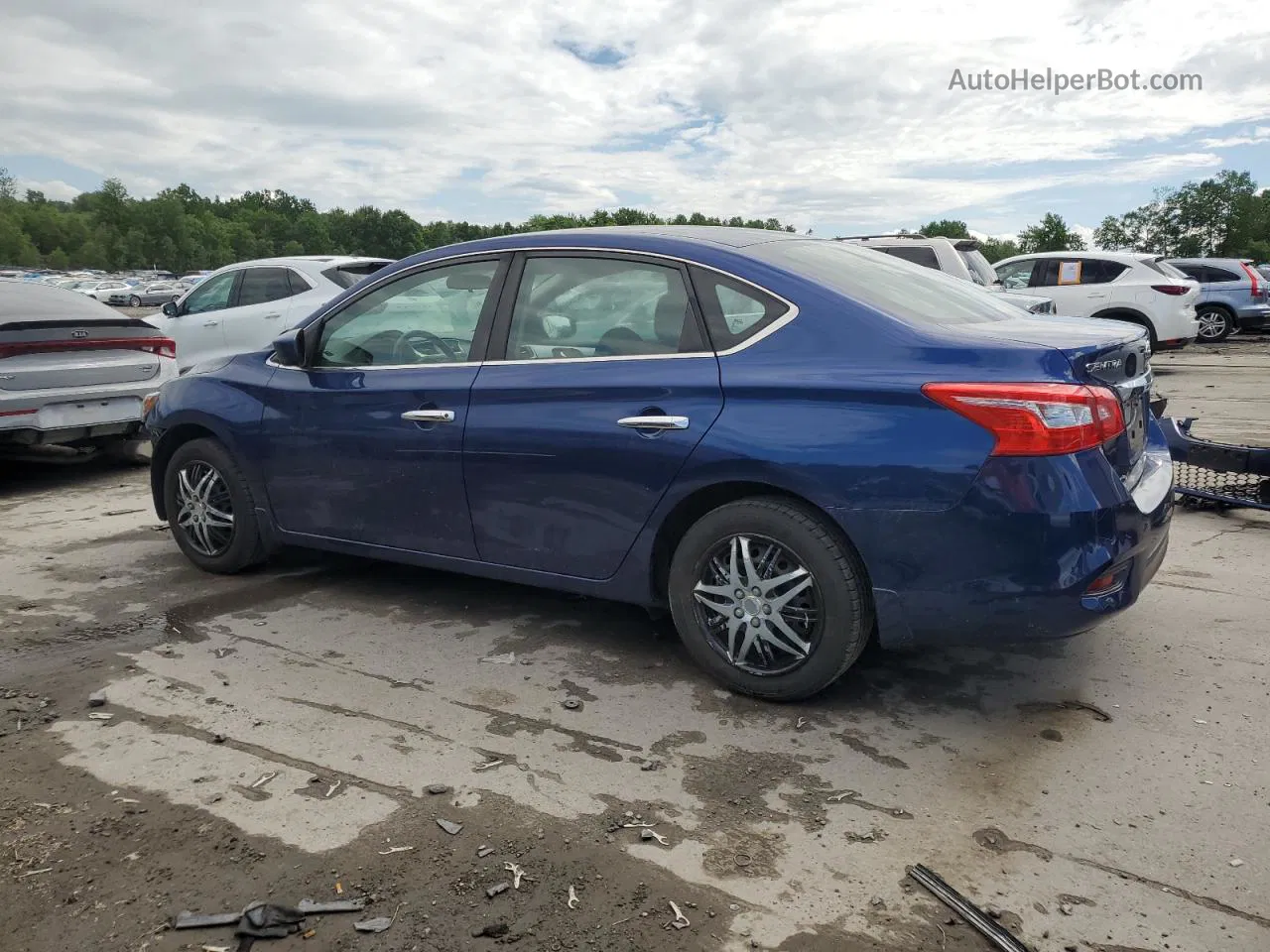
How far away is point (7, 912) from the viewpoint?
2523 mm

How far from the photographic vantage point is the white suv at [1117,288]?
49.4 ft

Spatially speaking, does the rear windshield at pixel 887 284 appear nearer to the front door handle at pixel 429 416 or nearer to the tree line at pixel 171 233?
the front door handle at pixel 429 416

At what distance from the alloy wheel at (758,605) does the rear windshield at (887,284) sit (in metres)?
0.94

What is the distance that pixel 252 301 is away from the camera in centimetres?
1150

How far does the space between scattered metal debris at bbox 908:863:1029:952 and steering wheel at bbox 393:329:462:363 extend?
2.68 m

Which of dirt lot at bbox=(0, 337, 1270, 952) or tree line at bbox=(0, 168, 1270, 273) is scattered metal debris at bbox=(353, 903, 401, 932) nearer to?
dirt lot at bbox=(0, 337, 1270, 952)

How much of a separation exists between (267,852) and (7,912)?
0.61 metres

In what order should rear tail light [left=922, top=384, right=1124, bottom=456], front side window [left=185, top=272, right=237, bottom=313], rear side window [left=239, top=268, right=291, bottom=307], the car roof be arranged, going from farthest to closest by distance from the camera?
front side window [left=185, top=272, right=237, bottom=313], rear side window [left=239, top=268, right=291, bottom=307], the car roof, rear tail light [left=922, top=384, right=1124, bottom=456]

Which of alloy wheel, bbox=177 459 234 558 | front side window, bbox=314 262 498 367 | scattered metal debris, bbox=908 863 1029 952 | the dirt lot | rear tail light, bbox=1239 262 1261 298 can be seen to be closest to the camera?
scattered metal debris, bbox=908 863 1029 952

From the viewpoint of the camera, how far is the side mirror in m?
4.76

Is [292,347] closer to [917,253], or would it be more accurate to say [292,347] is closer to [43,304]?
[43,304]

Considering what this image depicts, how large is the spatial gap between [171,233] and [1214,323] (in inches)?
5416

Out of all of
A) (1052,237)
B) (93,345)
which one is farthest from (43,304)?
(1052,237)

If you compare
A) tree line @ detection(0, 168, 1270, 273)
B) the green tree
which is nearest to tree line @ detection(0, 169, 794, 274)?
tree line @ detection(0, 168, 1270, 273)
